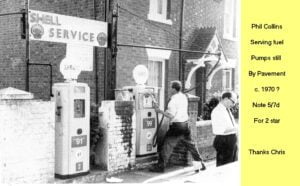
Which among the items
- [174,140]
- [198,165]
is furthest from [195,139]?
[174,140]

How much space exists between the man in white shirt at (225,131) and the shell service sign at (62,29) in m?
2.25

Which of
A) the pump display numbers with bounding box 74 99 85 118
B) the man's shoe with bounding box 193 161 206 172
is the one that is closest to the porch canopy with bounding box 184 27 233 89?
the man's shoe with bounding box 193 161 206 172

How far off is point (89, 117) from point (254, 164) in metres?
2.95

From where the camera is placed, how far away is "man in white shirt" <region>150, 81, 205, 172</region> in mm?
7699

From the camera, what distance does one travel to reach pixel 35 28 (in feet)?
21.4

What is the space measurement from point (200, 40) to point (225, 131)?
19.8 feet

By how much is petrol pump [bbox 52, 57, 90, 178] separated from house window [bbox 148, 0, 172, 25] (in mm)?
4832

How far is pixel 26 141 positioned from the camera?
613 cm

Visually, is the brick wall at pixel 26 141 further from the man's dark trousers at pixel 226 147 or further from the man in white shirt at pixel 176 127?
the man's dark trousers at pixel 226 147

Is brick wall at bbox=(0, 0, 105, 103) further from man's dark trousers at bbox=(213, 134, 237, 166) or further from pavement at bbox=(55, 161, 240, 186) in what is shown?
man's dark trousers at bbox=(213, 134, 237, 166)

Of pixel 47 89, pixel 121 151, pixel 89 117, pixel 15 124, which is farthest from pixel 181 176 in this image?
pixel 47 89

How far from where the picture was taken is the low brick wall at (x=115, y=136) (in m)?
7.34

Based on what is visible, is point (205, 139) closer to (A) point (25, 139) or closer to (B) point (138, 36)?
(B) point (138, 36)

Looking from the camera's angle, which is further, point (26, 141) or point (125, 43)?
point (125, 43)
